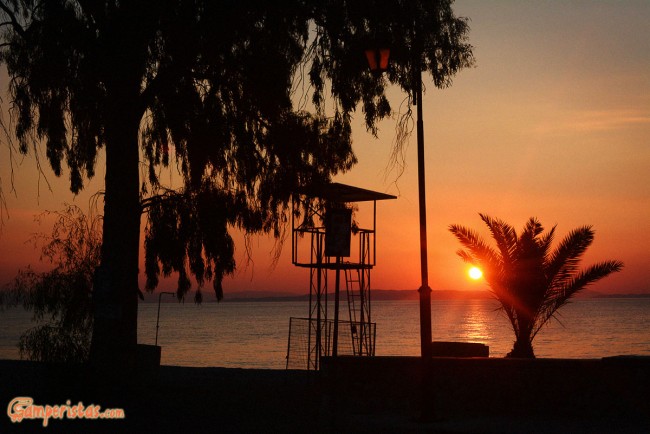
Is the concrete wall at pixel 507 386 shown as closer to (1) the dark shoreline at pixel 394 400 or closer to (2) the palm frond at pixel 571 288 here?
(1) the dark shoreline at pixel 394 400

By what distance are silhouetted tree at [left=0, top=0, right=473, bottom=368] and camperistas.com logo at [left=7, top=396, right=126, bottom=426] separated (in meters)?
2.24

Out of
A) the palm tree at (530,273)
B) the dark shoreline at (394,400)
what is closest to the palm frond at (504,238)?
the palm tree at (530,273)

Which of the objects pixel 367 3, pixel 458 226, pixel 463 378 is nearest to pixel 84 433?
pixel 463 378

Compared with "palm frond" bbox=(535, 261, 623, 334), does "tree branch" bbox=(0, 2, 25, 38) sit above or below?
above

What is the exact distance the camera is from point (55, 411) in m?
14.6

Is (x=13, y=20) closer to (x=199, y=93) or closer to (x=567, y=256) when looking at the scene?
(x=199, y=93)

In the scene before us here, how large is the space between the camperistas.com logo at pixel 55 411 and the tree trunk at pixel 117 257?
2.03 meters

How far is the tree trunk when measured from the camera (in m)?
17.0

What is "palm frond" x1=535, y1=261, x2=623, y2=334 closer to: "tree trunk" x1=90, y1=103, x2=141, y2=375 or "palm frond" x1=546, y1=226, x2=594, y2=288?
"palm frond" x1=546, y1=226, x2=594, y2=288

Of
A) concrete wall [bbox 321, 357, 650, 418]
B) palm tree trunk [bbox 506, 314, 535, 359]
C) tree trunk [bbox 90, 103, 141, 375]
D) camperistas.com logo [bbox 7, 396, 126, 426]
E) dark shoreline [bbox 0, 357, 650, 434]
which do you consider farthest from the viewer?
palm tree trunk [bbox 506, 314, 535, 359]

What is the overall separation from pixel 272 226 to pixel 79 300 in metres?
5.39

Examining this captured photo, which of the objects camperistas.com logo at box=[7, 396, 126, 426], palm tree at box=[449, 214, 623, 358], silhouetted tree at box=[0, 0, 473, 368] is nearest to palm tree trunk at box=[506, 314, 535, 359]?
palm tree at box=[449, 214, 623, 358]

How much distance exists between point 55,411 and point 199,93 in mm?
7060

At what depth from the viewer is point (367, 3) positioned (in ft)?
56.9
